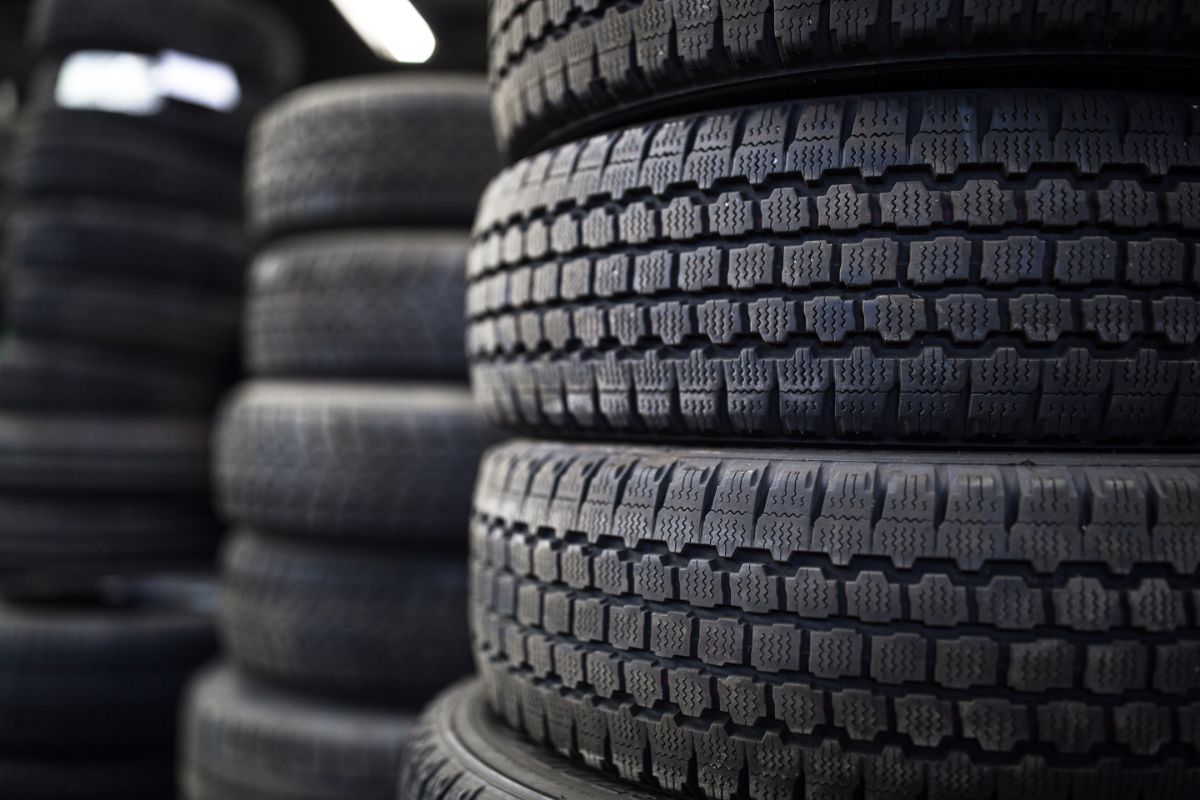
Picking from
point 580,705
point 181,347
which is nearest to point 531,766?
point 580,705

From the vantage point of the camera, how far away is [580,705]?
0.94m

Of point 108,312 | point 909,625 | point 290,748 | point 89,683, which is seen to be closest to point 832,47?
point 909,625

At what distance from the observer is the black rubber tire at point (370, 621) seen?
5.72 ft

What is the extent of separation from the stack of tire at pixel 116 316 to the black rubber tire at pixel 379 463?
0.86 meters

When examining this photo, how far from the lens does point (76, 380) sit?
260cm

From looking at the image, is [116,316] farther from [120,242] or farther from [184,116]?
[184,116]

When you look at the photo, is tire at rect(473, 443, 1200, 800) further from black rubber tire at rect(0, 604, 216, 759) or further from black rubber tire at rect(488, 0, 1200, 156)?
black rubber tire at rect(0, 604, 216, 759)

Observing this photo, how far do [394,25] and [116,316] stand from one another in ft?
3.79

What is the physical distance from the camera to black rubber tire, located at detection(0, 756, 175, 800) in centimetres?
230

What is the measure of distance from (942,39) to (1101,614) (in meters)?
0.45

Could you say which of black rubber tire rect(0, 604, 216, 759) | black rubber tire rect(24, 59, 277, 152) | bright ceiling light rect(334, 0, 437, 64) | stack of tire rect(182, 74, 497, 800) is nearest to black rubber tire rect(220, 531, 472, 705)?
stack of tire rect(182, 74, 497, 800)

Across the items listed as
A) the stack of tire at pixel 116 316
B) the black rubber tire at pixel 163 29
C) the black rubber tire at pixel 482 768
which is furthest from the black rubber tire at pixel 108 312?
the black rubber tire at pixel 482 768

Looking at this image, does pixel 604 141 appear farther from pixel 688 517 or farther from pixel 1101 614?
pixel 1101 614

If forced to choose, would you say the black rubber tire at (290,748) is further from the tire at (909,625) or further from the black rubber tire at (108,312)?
the black rubber tire at (108,312)
